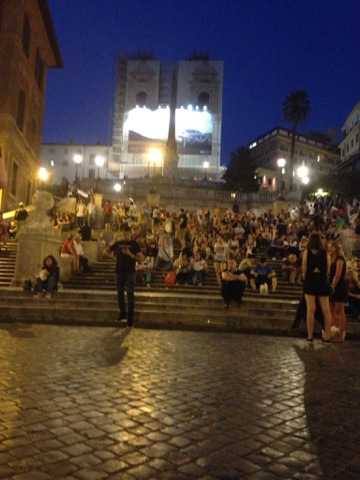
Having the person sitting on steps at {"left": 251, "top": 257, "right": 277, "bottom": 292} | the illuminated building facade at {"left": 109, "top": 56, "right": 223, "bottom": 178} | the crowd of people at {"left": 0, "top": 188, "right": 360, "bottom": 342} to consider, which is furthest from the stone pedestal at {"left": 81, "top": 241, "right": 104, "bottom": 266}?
the illuminated building facade at {"left": 109, "top": 56, "right": 223, "bottom": 178}

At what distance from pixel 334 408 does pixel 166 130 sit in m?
76.4

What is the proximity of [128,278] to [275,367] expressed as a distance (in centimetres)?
389

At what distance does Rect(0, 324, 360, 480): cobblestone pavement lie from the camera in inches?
127

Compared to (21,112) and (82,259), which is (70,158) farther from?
(82,259)

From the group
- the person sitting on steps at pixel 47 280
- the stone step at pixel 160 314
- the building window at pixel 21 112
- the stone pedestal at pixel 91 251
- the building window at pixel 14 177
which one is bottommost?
the stone step at pixel 160 314

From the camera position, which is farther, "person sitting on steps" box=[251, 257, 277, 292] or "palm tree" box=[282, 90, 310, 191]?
"palm tree" box=[282, 90, 310, 191]

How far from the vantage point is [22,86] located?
103 feet

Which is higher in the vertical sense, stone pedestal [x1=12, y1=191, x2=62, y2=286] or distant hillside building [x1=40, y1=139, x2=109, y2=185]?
distant hillside building [x1=40, y1=139, x2=109, y2=185]

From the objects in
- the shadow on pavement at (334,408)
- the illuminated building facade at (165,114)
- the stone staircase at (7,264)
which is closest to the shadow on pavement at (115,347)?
the shadow on pavement at (334,408)

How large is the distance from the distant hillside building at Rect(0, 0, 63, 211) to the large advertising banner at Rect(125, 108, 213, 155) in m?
38.9

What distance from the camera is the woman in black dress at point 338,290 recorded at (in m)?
9.01

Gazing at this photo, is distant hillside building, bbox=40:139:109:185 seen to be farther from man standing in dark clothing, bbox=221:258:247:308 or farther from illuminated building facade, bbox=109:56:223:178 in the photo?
man standing in dark clothing, bbox=221:258:247:308

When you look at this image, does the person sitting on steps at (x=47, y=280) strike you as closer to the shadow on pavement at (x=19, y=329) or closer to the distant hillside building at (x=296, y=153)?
the shadow on pavement at (x=19, y=329)

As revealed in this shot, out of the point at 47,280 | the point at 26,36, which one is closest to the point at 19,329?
the point at 47,280
